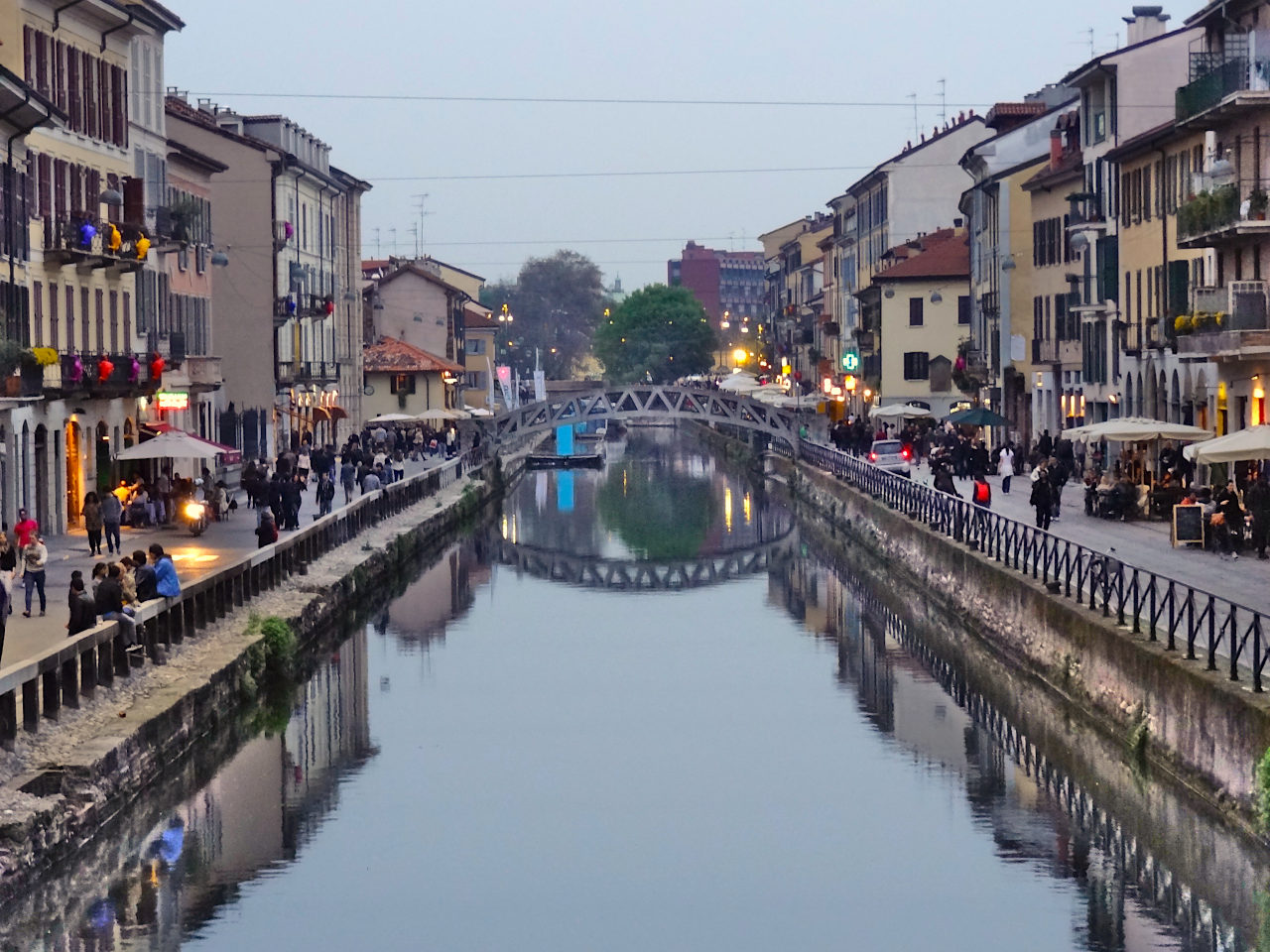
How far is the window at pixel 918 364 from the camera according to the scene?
93.4m

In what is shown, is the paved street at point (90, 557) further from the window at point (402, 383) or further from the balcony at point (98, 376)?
the window at point (402, 383)

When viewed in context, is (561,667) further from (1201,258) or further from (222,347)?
(222,347)

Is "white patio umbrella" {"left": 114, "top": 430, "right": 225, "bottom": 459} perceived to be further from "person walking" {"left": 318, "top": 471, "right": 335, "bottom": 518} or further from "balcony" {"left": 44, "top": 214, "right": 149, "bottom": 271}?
"person walking" {"left": 318, "top": 471, "right": 335, "bottom": 518}

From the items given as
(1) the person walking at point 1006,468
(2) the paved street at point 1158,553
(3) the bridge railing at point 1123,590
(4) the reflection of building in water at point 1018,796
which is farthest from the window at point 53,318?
(1) the person walking at point 1006,468

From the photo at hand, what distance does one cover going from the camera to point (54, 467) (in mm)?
46469

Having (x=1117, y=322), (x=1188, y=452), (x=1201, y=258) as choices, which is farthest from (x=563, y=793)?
(x=1117, y=322)

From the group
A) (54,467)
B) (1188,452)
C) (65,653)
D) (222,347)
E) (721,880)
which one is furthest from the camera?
(222,347)

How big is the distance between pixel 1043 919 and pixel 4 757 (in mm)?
9051

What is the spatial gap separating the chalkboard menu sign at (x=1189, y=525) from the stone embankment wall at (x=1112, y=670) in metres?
3.26

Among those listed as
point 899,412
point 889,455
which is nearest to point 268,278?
point 889,455

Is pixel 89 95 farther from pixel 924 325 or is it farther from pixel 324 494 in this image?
pixel 924 325

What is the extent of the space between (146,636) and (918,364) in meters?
68.0

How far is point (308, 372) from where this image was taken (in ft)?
265

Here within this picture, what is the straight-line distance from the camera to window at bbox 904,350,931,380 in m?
93.4
